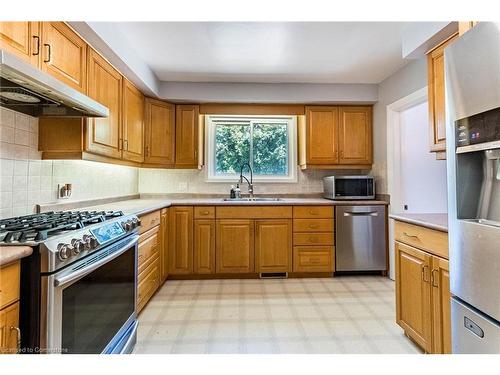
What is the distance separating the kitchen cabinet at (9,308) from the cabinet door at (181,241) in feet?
→ 6.97

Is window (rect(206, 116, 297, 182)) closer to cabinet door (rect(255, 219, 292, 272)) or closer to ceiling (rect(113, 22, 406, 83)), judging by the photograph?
ceiling (rect(113, 22, 406, 83))

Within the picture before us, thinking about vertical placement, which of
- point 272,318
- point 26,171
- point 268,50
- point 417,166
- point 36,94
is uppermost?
point 268,50

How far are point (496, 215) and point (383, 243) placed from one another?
218 cm

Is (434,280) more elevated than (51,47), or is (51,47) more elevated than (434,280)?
(51,47)

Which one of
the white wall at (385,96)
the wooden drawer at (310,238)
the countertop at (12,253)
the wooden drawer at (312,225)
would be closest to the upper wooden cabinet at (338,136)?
the white wall at (385,96)

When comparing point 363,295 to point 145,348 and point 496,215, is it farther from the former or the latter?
point 145,348

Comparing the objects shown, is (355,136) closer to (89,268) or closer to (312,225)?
(312,225)

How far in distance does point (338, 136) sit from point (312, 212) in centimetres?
107

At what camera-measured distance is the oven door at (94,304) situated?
1043 mm

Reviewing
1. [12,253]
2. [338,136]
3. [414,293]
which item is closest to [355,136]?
[338,136]

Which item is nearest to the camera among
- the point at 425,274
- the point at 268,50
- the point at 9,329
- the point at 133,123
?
the point at 9,329

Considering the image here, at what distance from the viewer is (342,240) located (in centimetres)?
320

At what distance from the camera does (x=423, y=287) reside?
5.22 ft

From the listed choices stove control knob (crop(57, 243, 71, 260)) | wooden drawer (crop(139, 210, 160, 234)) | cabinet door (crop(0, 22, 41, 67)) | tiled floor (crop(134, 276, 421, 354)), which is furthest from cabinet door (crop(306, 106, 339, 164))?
stove control knob (crop(57, 243, 71, 260))
